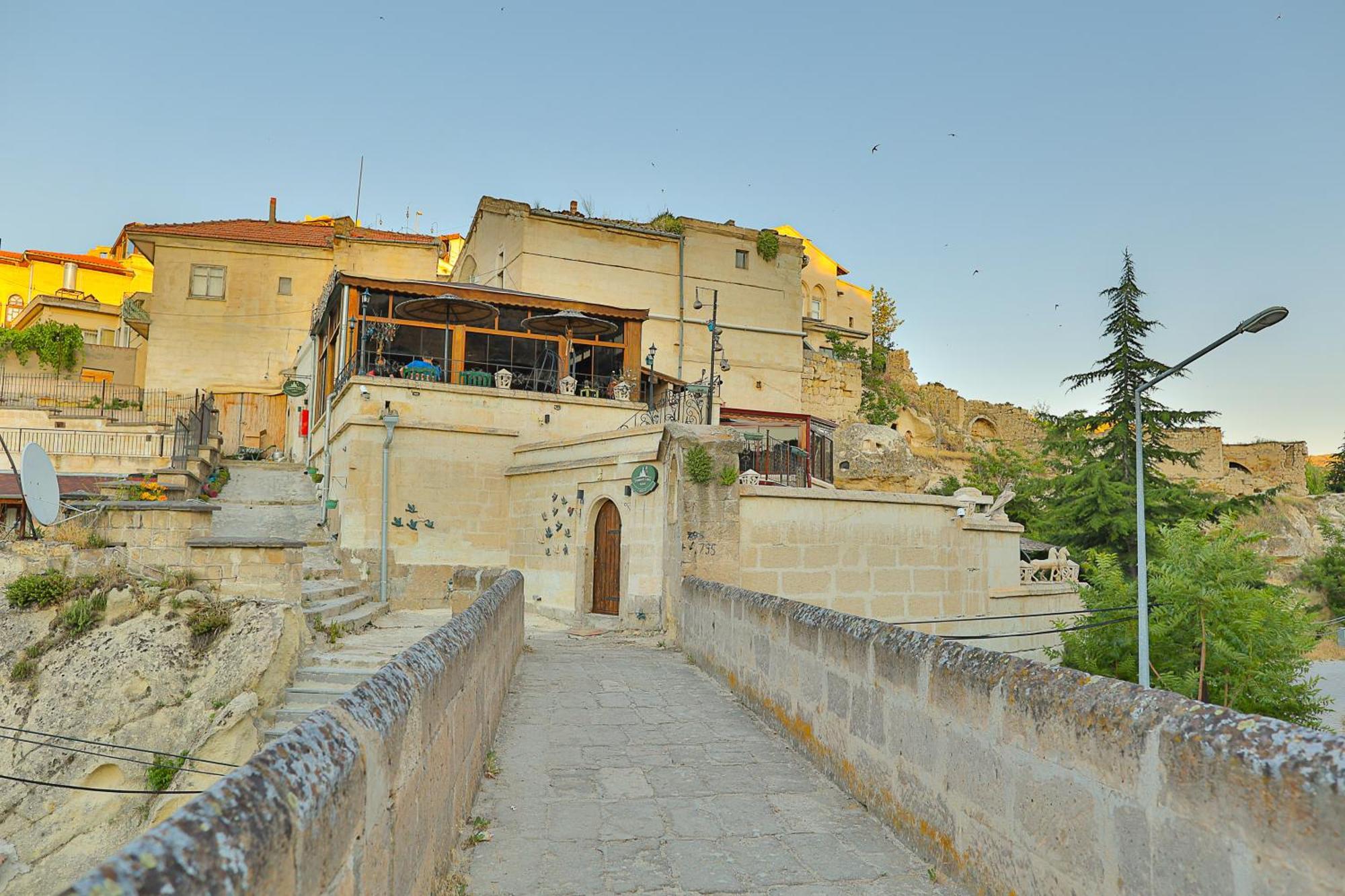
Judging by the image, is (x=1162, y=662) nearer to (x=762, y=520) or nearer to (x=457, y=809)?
(x=762, y=520)

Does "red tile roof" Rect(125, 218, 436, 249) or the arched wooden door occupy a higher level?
"red tile roof" Rect(125, 218, 436, 249)

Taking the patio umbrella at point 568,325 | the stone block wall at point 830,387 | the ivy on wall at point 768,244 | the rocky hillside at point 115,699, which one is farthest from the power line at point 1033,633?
the ivy on wall at point 768,244

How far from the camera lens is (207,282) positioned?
35.2 metres

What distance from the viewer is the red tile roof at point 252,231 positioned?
114 feet

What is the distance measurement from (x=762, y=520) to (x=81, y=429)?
23684mm

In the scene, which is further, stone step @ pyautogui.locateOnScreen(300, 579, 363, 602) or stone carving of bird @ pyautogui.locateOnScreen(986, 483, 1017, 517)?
stone carving of bird @ pyautogui.locateOnScreen(986, 483, 1017, 517)

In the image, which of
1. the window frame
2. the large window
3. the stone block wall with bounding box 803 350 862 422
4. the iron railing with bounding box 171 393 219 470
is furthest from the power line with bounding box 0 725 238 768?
the stone block wall with bounding box 803 350 862 422

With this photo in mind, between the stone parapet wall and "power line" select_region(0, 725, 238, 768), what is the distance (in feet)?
25.0

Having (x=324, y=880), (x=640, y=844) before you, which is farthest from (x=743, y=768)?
(x=324, y=880)

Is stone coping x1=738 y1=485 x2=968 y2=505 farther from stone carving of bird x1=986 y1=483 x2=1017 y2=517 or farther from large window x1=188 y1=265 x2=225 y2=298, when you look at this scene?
large window x1=188 y1=265 x2=225 y2=298

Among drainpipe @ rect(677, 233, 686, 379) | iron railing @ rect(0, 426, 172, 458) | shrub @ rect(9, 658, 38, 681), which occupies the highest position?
drainpipe @ rect(677, 233, 686, 379)

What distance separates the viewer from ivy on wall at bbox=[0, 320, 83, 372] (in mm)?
34344

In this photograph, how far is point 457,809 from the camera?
14.9 ft

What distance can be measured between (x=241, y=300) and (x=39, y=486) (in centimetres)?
2407
